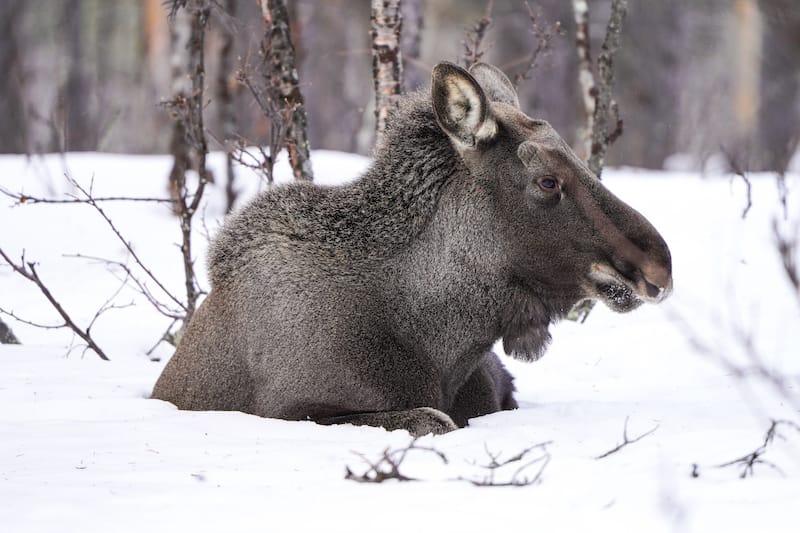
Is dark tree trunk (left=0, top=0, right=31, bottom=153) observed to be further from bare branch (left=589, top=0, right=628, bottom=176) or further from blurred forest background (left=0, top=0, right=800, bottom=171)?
bare branch (left=589, top=0, right=628, bottom=176)

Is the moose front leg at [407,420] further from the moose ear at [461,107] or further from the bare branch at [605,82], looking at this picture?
the bare branch at [605,82]

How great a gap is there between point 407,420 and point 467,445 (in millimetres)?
401

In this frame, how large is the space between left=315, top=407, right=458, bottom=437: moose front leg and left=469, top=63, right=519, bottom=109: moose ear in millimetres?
1629

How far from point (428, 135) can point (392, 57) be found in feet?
7.38

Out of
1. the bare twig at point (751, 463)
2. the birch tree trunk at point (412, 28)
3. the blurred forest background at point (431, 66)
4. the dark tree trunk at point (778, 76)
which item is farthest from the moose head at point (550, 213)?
the dark tree trunk at point (778, 76)

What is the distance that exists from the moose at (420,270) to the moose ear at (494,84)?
0.24m

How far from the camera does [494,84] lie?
5.47 metres

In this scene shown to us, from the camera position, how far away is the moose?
4.68 metres

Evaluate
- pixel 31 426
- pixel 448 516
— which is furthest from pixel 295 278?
pixel 448 516

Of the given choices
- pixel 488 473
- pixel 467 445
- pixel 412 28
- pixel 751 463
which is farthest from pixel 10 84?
pixel 751 463

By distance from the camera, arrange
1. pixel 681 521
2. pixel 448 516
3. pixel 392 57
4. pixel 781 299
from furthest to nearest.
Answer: pixel 781 299 → pixel 392 57 → pixel 448 516 → pixel 681 521

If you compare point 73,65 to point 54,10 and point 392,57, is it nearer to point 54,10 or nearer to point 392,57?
point 54,10

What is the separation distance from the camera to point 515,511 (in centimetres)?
316

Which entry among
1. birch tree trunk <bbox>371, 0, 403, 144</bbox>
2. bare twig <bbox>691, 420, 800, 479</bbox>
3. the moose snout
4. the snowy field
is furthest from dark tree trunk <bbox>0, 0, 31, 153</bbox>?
bare twig <bbox>691, 420, 800, 479</bbox>
